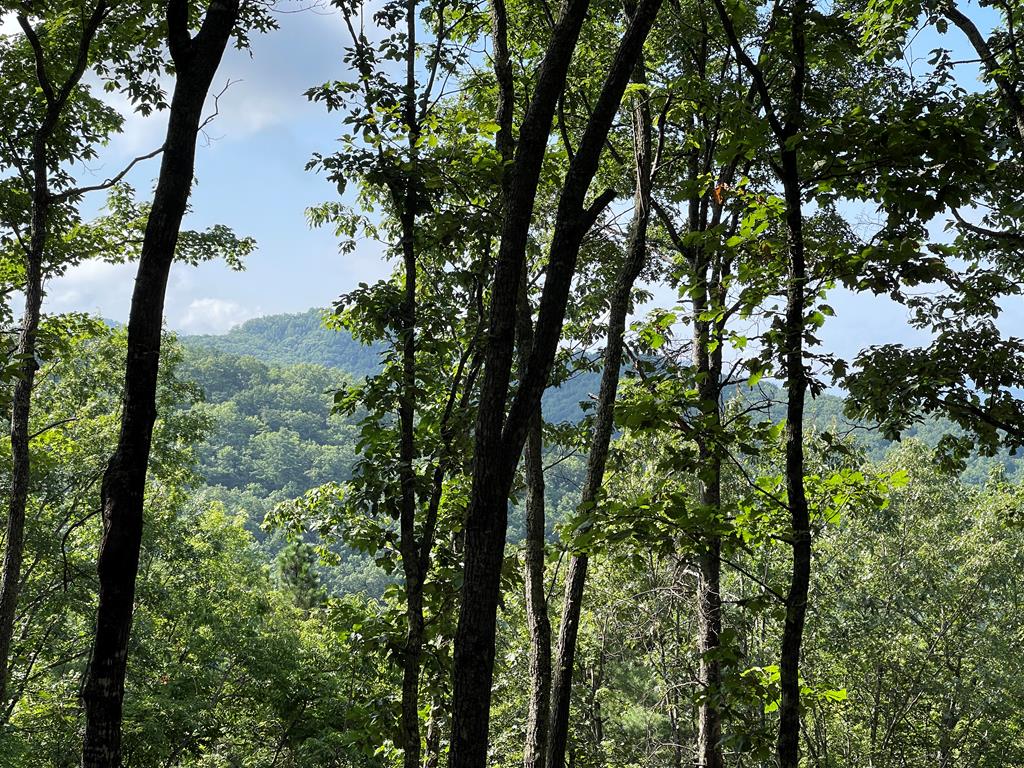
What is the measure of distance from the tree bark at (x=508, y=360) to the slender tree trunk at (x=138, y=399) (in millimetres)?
1431

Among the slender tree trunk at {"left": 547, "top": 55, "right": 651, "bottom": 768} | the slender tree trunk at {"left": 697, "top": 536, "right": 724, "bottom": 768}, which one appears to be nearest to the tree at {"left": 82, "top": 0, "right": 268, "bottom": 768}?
the slender tree trunk at {"left": 547, "top": 55, "right": 651, "bottom": 768}

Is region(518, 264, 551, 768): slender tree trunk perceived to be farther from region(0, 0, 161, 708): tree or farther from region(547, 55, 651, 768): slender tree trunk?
region(0, 0, 161, 708): tree

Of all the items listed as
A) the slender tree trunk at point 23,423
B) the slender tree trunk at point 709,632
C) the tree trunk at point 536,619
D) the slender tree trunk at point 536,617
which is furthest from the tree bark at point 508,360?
the slender tree trunk at point 23,423

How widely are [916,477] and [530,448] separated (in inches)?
868

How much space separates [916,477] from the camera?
964 inches

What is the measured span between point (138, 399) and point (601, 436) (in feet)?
11.5

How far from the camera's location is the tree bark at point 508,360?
3.12 meters

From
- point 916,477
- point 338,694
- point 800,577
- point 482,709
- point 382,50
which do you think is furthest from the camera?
point 916,477

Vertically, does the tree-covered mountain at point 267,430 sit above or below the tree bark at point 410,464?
above

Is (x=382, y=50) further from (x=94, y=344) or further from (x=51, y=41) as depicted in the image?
(x=94, y=344)

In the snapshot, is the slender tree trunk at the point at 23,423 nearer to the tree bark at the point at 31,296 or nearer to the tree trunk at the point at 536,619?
the tree bark at the point at 31,296

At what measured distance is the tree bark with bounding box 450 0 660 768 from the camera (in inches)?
123

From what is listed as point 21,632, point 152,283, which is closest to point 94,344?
point 21,632

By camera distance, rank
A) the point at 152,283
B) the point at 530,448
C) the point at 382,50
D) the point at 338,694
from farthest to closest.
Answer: the point at 338,694, the point at 530,448, the point at 382,50, the point at 152,283
